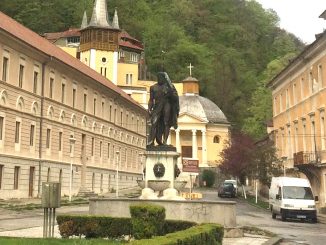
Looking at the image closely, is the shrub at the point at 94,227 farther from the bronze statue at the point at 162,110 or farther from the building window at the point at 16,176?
the building window at the point at 16,176

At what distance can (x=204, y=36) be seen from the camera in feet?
→ 373

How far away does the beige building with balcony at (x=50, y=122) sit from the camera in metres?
34.4

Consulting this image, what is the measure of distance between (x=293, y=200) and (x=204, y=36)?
294 feet

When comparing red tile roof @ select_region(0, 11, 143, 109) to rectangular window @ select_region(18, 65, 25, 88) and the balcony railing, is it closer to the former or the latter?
rectangular window @ select_region(18, 65, 25, 88)

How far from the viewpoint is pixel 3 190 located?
109ft

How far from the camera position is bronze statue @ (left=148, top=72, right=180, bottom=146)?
1803 cm

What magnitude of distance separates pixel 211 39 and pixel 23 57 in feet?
266

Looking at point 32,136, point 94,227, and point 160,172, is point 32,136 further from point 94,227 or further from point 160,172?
point 94,227

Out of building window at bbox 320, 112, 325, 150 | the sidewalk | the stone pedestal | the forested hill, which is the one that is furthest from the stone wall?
the forested hill

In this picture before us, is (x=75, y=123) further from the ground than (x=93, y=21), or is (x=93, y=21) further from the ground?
(x=93, y=21)

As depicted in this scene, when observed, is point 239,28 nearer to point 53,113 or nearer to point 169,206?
point 53,113

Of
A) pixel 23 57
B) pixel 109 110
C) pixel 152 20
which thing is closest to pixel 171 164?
pixel 23 57

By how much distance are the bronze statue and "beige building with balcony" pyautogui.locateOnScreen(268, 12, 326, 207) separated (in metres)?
17.9

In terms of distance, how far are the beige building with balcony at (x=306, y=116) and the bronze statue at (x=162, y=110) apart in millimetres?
17940
